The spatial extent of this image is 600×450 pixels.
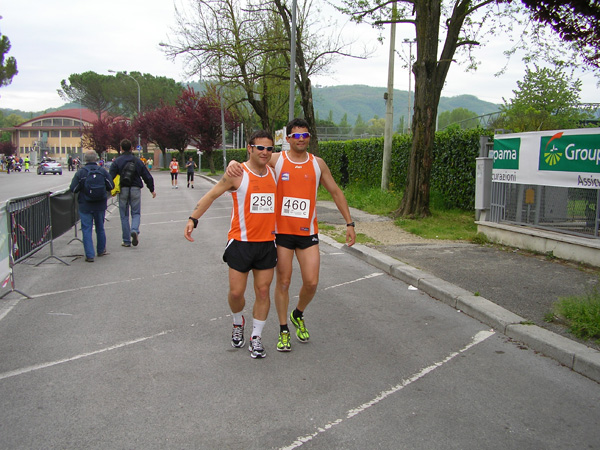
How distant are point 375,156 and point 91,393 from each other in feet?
59.9

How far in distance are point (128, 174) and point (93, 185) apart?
5.17 ft

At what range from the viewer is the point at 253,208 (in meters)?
4.38

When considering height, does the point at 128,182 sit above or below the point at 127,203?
above

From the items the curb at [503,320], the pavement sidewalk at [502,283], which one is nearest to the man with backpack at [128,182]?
the pavement sidewalk at [502,283]

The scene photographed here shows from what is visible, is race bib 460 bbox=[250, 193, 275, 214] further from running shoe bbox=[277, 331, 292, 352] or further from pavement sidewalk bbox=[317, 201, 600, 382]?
pavement sidewalk bbox=[317, 201, 600, 382]

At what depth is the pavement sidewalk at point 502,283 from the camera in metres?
4.74

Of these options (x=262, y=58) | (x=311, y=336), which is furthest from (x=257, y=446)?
(x=262, y=58)

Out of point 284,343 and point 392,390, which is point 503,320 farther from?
point 284,343

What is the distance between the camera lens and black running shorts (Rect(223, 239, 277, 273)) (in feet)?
14.4

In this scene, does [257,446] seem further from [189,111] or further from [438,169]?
[189,111]

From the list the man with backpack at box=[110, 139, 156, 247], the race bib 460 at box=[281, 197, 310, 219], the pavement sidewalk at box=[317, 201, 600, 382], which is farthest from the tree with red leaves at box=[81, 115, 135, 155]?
the race bib 460 at box=[281, 197, 310, 219]

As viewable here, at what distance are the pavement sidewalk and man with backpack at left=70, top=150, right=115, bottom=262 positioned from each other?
4532mm

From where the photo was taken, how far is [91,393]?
378 centimetres

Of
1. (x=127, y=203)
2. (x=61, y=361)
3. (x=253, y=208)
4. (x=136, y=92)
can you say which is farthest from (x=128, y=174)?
(x=136, y=92)
